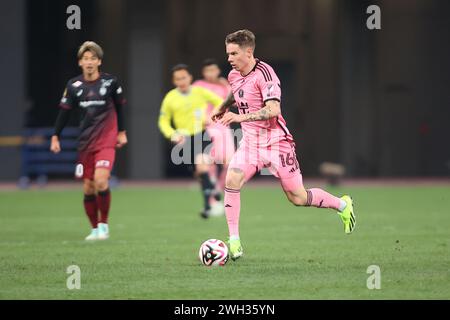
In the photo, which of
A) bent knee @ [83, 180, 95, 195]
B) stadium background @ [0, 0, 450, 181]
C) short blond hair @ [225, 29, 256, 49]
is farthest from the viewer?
stadium background @ [0, 0, 450, 181]

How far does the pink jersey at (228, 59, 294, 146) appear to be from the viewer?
10.5m

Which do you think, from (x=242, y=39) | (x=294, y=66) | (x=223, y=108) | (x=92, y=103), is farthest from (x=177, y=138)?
(x=294, y=66)

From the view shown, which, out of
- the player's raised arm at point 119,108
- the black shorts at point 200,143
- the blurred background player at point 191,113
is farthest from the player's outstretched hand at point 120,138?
the black shorts at point 200,143

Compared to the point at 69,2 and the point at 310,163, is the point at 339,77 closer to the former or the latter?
the point at 310,163

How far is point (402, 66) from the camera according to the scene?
28.3 metres

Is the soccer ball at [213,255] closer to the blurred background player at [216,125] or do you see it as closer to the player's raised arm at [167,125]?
the player's raised arm at [167,125]

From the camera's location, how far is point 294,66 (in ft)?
92.2

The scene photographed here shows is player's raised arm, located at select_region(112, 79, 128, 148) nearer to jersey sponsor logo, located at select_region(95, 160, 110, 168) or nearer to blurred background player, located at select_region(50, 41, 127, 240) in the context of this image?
blurred background player, located at select_region(50, 41, 127, 240)

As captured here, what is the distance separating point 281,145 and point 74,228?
5.12 metres

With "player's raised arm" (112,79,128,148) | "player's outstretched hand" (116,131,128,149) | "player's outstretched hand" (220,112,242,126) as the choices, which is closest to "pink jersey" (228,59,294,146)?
"player's outstretched hand" (220,112,242,126)

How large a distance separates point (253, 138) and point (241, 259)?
4.14 feet

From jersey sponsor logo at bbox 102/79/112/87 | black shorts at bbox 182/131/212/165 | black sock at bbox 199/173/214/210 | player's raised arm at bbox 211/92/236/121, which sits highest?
jersey sponsor logo at bbox 102/79/112/87
